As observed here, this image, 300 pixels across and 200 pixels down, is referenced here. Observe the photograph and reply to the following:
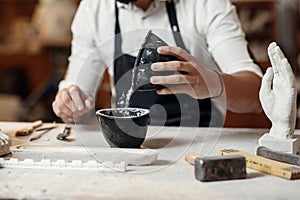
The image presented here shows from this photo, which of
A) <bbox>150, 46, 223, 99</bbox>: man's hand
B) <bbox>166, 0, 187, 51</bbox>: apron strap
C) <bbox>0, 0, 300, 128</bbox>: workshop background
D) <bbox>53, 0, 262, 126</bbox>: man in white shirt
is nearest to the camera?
<bbox>150, 46, 223, 99</bbox>: man's hand

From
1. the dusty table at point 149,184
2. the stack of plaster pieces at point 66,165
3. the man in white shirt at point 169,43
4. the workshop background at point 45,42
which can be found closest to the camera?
the dusty table at point 149,184

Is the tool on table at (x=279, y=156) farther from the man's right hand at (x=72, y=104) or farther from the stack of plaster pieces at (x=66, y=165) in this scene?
the man's right hand at (x=72, y=104)

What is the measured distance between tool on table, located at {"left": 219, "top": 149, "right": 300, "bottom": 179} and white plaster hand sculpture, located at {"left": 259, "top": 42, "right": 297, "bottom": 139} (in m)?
0.11

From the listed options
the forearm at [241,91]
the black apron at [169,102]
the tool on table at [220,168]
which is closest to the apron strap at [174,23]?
the black apron at [169,102]

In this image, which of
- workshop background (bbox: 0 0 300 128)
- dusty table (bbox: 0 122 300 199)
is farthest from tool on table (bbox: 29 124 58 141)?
workshop background (bbox: 0 0 300 128)

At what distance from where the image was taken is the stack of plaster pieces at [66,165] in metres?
1.04

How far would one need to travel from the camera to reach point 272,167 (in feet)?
3.29

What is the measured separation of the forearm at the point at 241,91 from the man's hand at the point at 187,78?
8 centimetres

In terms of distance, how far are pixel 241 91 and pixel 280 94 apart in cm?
29

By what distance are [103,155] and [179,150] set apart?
18cm

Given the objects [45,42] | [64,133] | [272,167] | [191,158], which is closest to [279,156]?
[272,167]

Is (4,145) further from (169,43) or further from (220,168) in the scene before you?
(169,43)

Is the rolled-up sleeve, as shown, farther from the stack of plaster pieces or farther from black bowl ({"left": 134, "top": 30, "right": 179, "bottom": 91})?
the stack of plaster pieces

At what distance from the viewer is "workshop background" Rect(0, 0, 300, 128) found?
352 cm
